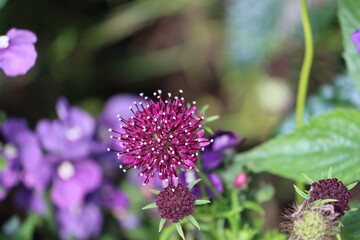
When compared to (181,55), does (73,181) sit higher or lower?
lower

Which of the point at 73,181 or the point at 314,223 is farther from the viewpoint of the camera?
the point at 73,181

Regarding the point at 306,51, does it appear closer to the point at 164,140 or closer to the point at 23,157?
the point at 164,140

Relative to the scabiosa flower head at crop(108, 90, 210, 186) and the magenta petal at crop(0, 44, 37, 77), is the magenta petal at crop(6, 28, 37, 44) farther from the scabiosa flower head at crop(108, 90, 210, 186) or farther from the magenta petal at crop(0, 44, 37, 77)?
the scabiosa flower head at crop(108, 90, 210, 186)

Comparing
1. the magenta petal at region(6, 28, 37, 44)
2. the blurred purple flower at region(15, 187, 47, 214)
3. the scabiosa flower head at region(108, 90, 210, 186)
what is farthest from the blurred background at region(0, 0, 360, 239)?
the scabiosa flower head at region(108, 90, 210, 186)

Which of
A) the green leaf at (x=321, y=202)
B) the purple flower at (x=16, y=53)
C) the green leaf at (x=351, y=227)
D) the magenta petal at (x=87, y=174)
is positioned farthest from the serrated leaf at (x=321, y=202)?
the magenta petal at (x=87, y=174)

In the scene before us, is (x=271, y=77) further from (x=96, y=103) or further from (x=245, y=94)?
(x=96, y=103)

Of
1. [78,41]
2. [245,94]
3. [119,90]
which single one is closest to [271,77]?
[245,94]

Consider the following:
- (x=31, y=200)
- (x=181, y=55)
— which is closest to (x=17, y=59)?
(x=31, y=200)
